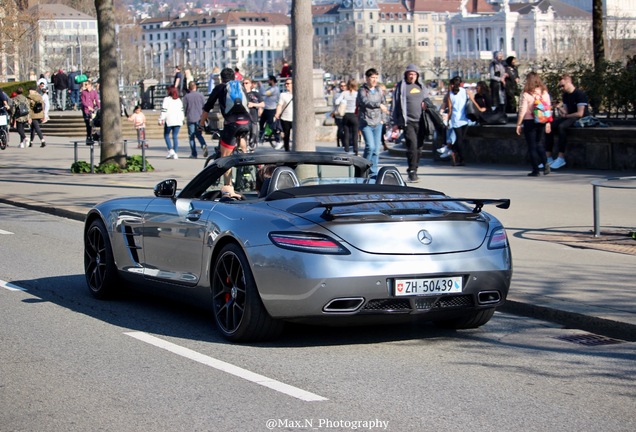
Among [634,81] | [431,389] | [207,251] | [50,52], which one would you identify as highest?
[50,52]

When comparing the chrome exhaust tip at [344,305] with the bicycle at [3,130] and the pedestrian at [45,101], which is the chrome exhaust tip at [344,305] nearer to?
the bicycle at [3,130]

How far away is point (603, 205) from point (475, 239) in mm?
8847

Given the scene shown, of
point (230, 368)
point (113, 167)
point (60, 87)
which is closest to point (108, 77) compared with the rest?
point (113, 167)

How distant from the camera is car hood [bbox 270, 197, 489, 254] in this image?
768 centimetres

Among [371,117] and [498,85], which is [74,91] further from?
[371,117]

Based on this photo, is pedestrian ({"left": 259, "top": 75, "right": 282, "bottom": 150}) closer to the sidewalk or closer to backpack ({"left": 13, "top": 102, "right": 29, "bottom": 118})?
the sidewalk

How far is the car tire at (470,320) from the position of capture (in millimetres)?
8594

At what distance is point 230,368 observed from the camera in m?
7.42

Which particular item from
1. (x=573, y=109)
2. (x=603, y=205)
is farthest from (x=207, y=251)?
(x=573, y=109)

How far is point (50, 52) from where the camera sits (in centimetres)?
13975

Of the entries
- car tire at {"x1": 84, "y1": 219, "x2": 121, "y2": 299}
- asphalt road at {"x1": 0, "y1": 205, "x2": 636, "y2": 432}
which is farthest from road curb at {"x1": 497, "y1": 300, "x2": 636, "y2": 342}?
car tire at {"x1": 84, "y1": 219, "x2": 121, "y2": 299}

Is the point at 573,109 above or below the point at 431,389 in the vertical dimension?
above

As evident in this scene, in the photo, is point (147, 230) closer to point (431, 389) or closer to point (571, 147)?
point (431, 389)

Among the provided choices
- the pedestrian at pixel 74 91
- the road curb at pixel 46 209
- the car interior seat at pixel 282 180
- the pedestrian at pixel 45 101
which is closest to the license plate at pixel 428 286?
the car interior seat at pixel 282 180
